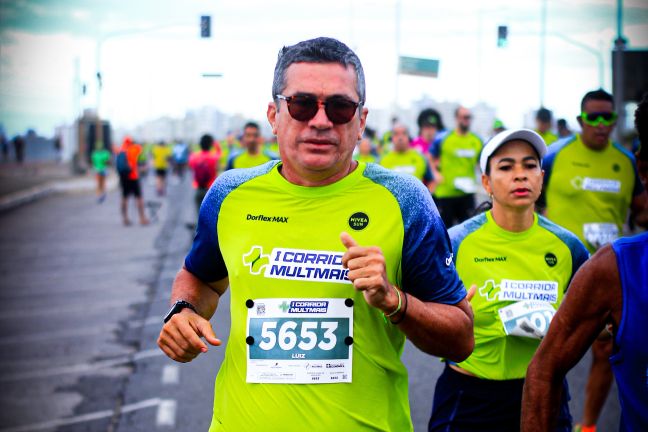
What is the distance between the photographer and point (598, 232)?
20.4 feet

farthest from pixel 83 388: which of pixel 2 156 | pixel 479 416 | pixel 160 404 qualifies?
pixel 2 156

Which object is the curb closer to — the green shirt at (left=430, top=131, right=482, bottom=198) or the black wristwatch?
the green shirt at (left=430, top=131, right=482, bottom=198)

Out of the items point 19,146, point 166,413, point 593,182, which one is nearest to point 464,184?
point 593,182

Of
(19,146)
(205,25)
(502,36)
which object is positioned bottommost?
(19,146)

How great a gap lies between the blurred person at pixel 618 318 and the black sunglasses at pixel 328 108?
3.02 feet

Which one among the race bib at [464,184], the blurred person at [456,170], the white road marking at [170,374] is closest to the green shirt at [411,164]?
the blurred person at [456,170]

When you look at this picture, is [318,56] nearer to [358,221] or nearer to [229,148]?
[358,221]

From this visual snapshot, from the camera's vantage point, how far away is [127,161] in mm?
19469

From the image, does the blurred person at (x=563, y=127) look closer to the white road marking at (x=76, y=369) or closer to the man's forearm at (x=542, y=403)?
the white road marking at (x=76, y=369)

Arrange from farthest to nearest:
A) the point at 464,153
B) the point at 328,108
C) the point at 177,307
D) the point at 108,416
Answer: the point at 464,153
the point at 108,416
the point at 177,307
the point at 328,108

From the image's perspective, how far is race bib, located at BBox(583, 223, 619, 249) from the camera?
6203mm

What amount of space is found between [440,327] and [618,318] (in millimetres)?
621

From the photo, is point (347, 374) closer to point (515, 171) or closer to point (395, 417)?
point (395, 417)

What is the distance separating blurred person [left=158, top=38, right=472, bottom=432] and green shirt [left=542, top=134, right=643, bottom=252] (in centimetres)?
386
